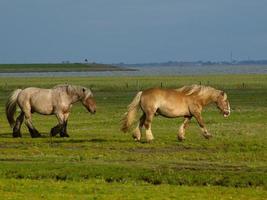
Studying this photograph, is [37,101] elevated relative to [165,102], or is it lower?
lower

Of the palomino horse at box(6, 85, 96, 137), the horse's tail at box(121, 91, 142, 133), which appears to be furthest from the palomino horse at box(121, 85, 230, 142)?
the palomino horse at box(6, 85, 96, 137)

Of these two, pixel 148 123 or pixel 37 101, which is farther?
pixel 37 101

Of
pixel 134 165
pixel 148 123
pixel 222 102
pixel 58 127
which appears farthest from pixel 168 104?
pixel 134 165

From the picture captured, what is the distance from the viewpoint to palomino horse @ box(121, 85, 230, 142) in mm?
23266

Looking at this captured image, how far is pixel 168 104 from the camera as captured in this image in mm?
23500

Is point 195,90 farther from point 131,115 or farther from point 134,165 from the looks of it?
point 134,165

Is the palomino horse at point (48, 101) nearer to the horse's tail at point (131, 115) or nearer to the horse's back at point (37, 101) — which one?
the horse's back at point (37, 101)

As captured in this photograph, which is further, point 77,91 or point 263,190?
point 77,91

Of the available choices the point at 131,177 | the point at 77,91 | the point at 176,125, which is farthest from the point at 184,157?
the point at 176,125

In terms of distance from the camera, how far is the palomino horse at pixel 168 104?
2327cm

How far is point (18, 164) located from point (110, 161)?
2423 mm

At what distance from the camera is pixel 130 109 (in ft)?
76.0

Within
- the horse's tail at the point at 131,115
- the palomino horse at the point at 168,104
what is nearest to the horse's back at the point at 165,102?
the palomino horse at the point at 168,104

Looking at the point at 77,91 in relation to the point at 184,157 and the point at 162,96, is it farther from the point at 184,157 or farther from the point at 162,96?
the point at 184,157
